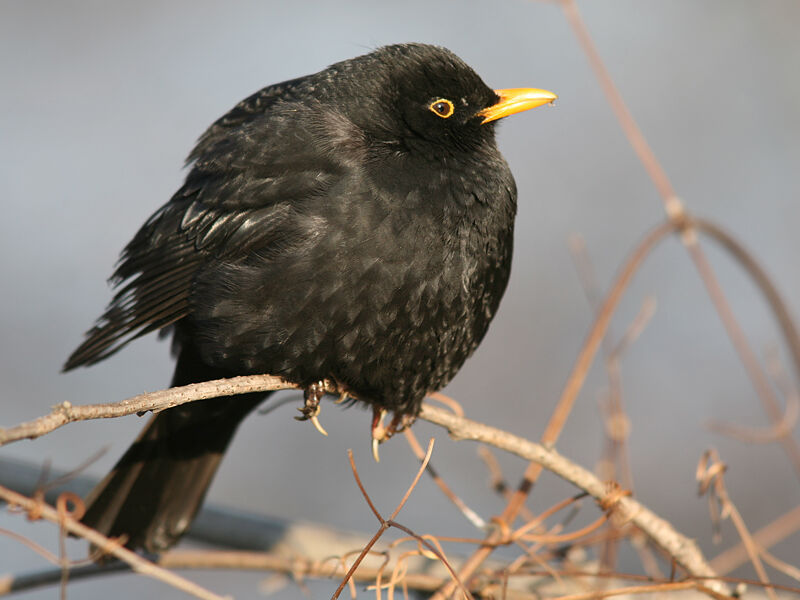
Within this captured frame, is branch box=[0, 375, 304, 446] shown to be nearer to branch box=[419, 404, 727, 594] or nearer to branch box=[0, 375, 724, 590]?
branch box=[0, 375, 724, 590]

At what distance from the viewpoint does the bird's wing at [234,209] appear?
3.29m

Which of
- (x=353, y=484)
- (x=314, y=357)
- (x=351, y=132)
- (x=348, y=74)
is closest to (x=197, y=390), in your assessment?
(x=314, y=357)

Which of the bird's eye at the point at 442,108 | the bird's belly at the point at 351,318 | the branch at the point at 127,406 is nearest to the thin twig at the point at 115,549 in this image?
the branch at the point at 127,406

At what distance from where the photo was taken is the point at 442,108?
356 cm

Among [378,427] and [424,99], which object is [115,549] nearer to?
[378,427]

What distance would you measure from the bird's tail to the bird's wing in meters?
0.37

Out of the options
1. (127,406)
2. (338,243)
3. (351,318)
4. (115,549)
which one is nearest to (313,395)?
(351,318)

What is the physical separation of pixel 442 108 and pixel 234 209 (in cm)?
88

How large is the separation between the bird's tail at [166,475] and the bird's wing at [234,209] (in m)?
0.37

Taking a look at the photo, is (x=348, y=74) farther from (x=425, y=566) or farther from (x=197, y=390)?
(x=425, y=566)

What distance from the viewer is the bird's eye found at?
3.55 meters

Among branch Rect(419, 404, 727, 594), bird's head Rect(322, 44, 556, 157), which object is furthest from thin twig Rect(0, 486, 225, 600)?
bird's head Rect(322, 44, 556, 157)

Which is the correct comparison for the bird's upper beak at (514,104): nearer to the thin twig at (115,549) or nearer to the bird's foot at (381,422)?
the bird's foot at (381,422)

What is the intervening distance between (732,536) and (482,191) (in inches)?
138
